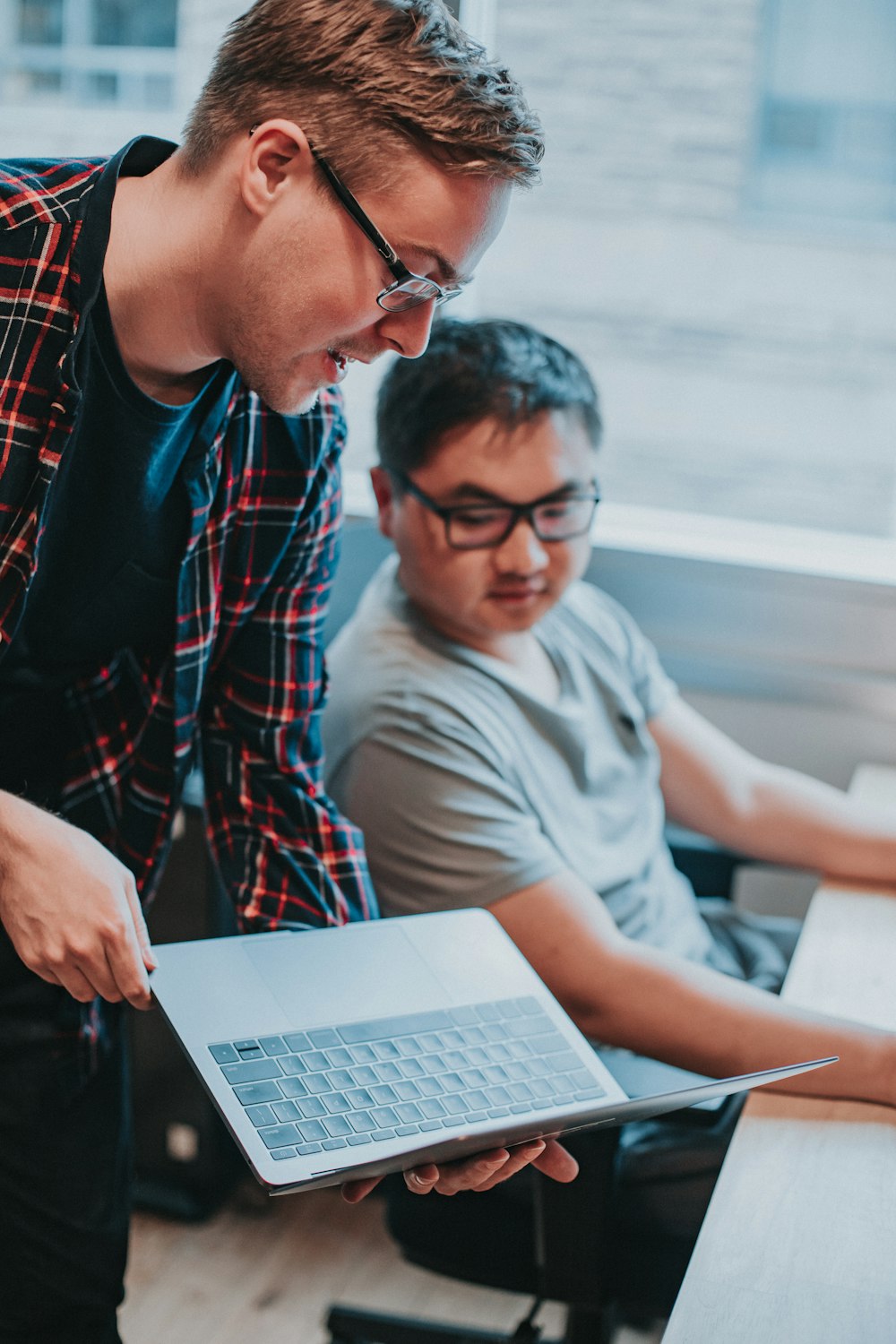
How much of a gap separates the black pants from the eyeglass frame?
26.1 inches

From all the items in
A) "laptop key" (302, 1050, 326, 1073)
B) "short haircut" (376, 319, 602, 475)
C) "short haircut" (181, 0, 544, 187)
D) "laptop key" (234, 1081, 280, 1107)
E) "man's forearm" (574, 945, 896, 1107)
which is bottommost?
"man's forearm" (574, 945, 896, 1107)

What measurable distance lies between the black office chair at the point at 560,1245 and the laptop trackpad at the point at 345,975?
253 mm

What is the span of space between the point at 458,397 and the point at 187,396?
44 centimetres

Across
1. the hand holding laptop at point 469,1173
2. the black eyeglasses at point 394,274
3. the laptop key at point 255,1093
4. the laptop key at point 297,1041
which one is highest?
the black eyeglasses at point 394,274

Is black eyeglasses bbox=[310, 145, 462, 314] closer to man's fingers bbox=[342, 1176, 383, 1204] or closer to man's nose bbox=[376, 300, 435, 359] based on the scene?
man's nose bbox=[376, 300, 435, 359]

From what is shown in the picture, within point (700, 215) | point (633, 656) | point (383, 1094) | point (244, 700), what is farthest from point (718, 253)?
point (383, 1094)

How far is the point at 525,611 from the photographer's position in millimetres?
1517

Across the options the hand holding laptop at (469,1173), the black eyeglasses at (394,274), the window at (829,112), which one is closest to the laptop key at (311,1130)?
the hand holding laptop at (469,1173)

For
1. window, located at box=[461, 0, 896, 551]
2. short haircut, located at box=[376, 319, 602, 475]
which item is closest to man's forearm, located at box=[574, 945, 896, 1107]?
short haircut, located at box=[376, 319, 602, 475]

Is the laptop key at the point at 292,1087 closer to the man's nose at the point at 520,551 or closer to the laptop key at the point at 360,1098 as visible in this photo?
the laptop key at the point at 360,1098

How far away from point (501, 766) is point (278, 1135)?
24.1 inches

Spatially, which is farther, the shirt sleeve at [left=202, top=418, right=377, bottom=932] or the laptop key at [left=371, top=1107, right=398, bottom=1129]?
the shirt sleeve at [left=202, top=418, right=377, bottom=932]

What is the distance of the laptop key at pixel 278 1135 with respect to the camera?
2.89ft

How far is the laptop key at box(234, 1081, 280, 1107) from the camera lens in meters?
0.90
